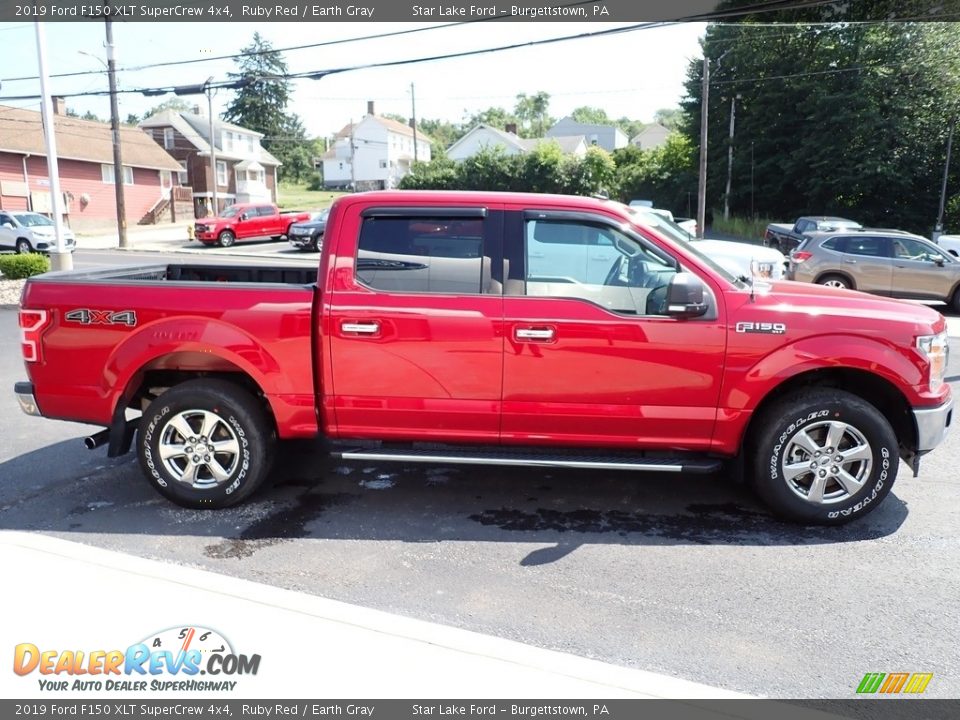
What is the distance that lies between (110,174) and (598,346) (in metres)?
47.4

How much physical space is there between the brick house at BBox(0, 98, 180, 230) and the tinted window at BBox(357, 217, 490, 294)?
3988 cm

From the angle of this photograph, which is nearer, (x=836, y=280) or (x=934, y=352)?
(x=934, y=352)

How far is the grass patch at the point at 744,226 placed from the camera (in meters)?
39.0

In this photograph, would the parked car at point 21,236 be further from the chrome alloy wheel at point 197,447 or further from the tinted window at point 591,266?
the tinted window at point 591,266

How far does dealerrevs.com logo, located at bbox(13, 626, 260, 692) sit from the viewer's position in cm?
307

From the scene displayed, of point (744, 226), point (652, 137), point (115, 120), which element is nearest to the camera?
point (115, 120)

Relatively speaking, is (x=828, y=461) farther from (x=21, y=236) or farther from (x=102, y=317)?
(x=21, y=236)

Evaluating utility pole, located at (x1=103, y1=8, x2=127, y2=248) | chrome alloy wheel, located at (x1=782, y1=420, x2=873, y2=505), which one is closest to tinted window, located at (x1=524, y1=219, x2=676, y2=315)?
chrome alloy wheel, located at (x1=782, y1=420, x2=873, y2=505)

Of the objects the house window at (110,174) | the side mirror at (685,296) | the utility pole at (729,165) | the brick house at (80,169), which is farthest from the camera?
the utility pole at (729,165)

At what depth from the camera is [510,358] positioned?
4.56 meters

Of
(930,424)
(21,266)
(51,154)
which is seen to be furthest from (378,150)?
(930,424)

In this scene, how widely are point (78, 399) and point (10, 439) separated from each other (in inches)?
82.1

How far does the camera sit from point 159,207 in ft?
158

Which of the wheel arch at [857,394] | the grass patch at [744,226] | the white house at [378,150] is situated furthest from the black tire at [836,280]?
the white house at [378,150]
